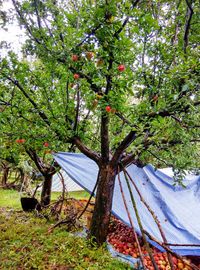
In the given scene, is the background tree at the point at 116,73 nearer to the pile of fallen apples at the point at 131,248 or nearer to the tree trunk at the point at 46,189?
the pile of fallen apples at the point at 131,248

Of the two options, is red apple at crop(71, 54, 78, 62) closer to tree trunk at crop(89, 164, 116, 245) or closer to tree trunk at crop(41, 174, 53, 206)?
tree trunk at crop(89, 164, 116, 245)

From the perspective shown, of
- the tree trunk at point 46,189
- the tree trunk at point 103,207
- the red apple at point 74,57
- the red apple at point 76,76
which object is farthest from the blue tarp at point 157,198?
the tree trunk at point 46,189

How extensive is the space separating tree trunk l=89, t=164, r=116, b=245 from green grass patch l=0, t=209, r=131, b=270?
14 centimetres

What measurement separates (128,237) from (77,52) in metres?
2.50

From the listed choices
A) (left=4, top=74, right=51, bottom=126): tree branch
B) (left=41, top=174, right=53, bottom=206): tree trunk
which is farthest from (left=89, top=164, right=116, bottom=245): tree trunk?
(left=41, top=174, right=53, bottom=206): tree trunk

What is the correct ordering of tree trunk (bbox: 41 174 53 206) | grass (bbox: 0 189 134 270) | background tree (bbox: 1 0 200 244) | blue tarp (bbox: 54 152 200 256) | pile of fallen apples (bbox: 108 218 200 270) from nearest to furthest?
background tree (bbox: 1 0 200 244)
grass (bbox: 0 189 134 270)
pile of fallen apples (bbox: 108 218 200 270)
blue tarp (bbox: 54 152 200 256)
tree trunk (bbox: 41 174 53 206)

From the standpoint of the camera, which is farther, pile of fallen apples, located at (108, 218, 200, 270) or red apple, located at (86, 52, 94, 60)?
pile of fallen apples, located at (108, 218, 200, 270)

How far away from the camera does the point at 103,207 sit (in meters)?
2.92

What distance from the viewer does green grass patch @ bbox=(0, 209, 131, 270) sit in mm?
2504

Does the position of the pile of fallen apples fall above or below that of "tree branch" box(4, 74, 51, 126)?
below

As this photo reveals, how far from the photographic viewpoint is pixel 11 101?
10.2 feet

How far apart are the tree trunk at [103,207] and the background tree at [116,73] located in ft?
0.04

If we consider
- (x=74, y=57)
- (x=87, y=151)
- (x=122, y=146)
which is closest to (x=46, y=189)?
(x=87, y=151)

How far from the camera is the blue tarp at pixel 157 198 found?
2.87 meters
